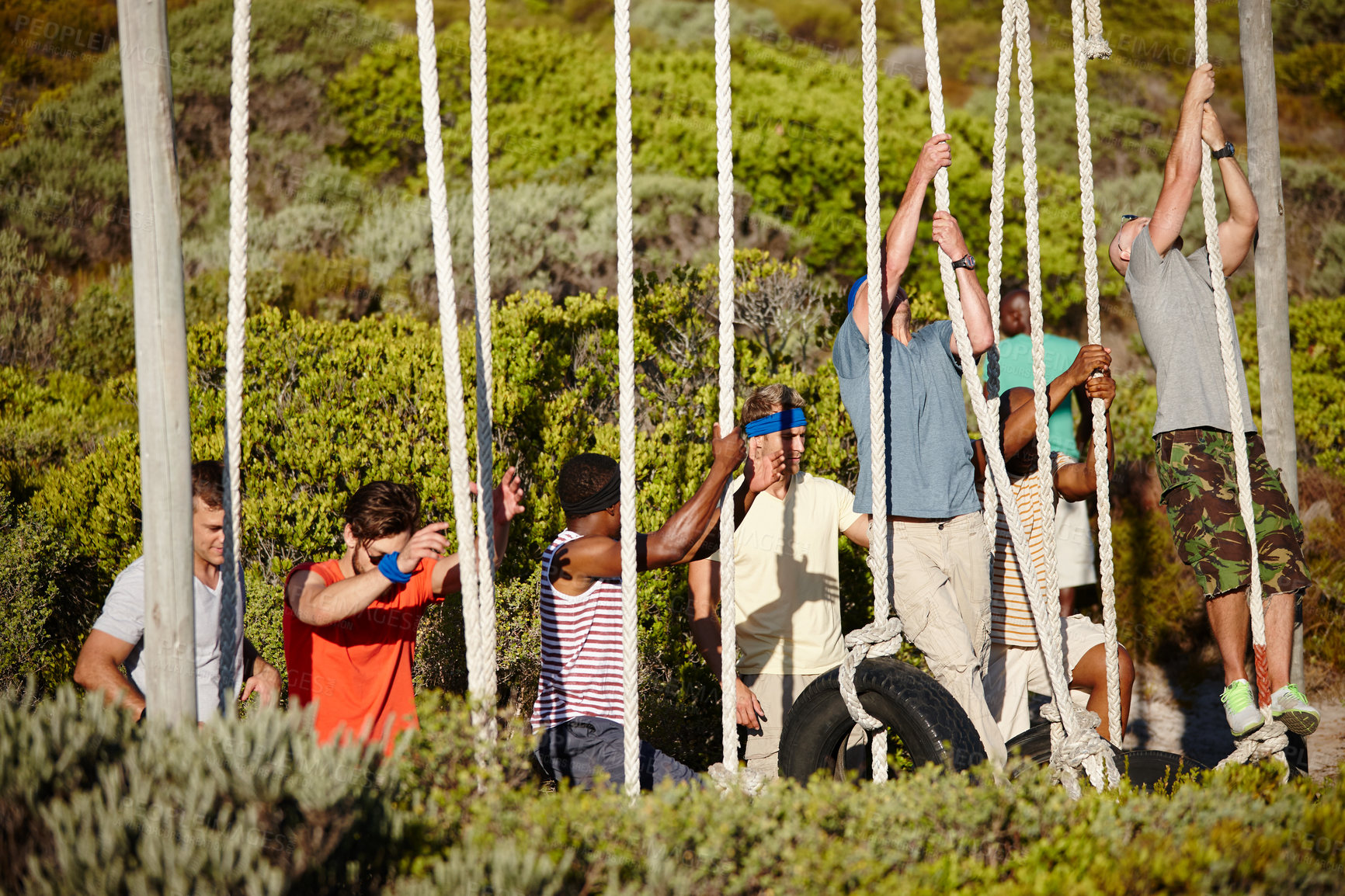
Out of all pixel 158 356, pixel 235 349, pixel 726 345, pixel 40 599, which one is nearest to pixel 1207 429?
pixel 726 345

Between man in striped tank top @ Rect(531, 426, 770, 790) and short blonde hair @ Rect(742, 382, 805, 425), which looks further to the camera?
short blonde hair @ Rect(742, 382, 805, 425)

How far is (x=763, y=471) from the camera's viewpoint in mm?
2969

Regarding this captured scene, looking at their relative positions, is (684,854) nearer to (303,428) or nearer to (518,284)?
(303,428)

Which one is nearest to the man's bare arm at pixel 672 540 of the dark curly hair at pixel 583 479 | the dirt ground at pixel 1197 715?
the dark curly hair at pixel 583 479

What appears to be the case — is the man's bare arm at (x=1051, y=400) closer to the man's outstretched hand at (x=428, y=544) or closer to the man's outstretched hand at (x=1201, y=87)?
the man's outstretched hand at (x=1201, y=87)

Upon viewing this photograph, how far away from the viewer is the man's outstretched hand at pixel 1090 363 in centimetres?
327

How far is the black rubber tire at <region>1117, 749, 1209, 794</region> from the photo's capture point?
2757 millimetres

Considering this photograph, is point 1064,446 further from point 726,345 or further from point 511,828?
point 511,828

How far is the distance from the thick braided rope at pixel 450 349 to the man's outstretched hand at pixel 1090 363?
2.12m

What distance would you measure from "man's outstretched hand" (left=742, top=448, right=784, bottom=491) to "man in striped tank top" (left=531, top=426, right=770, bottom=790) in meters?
0.01

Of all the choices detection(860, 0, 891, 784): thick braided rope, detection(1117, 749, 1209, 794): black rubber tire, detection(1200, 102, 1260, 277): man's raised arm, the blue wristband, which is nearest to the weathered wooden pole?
detection(1200, 102, 1260, 277): man's raised arm

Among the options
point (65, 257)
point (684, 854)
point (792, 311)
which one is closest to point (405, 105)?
point (65, 257)

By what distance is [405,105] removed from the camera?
1606 cm

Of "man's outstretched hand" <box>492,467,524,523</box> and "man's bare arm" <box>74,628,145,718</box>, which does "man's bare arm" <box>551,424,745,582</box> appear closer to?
"man's outstretched hand" <box>492,467,524,523</box>
